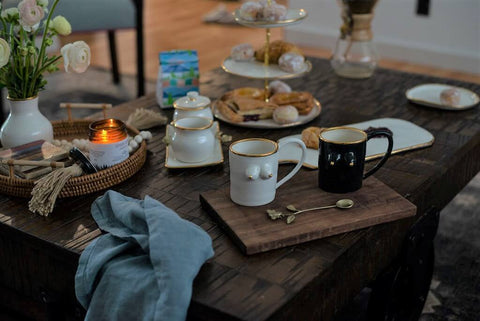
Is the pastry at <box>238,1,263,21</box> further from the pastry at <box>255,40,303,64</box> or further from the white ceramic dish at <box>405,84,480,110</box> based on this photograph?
the white ceramic dish at <box>405,84,480,110</box>

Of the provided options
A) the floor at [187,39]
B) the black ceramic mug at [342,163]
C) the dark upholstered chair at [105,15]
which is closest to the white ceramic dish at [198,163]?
the black ceramic mug at [342,163]

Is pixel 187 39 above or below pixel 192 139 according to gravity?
below

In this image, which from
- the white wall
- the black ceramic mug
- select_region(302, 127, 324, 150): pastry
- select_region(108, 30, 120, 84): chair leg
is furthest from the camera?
the white wall

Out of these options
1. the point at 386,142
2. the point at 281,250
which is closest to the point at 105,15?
the point at 386,142

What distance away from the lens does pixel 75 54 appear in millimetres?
1186

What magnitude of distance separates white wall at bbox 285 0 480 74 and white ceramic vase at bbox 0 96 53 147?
2.52 metres

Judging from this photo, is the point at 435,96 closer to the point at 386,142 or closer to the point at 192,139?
the point at 386,142

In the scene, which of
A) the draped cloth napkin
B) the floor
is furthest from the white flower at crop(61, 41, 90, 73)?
the floor

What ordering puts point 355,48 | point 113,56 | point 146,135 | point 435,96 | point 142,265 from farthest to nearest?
point 113,56
point 355,48
point 435,96
point 146,135
point 142,265

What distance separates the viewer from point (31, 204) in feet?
3.45

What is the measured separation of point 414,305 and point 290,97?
0.55 metres

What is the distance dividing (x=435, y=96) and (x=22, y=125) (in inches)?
40.1

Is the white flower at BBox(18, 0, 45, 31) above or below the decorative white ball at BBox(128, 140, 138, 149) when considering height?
above

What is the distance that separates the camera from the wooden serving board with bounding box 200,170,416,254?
3.07 feet
